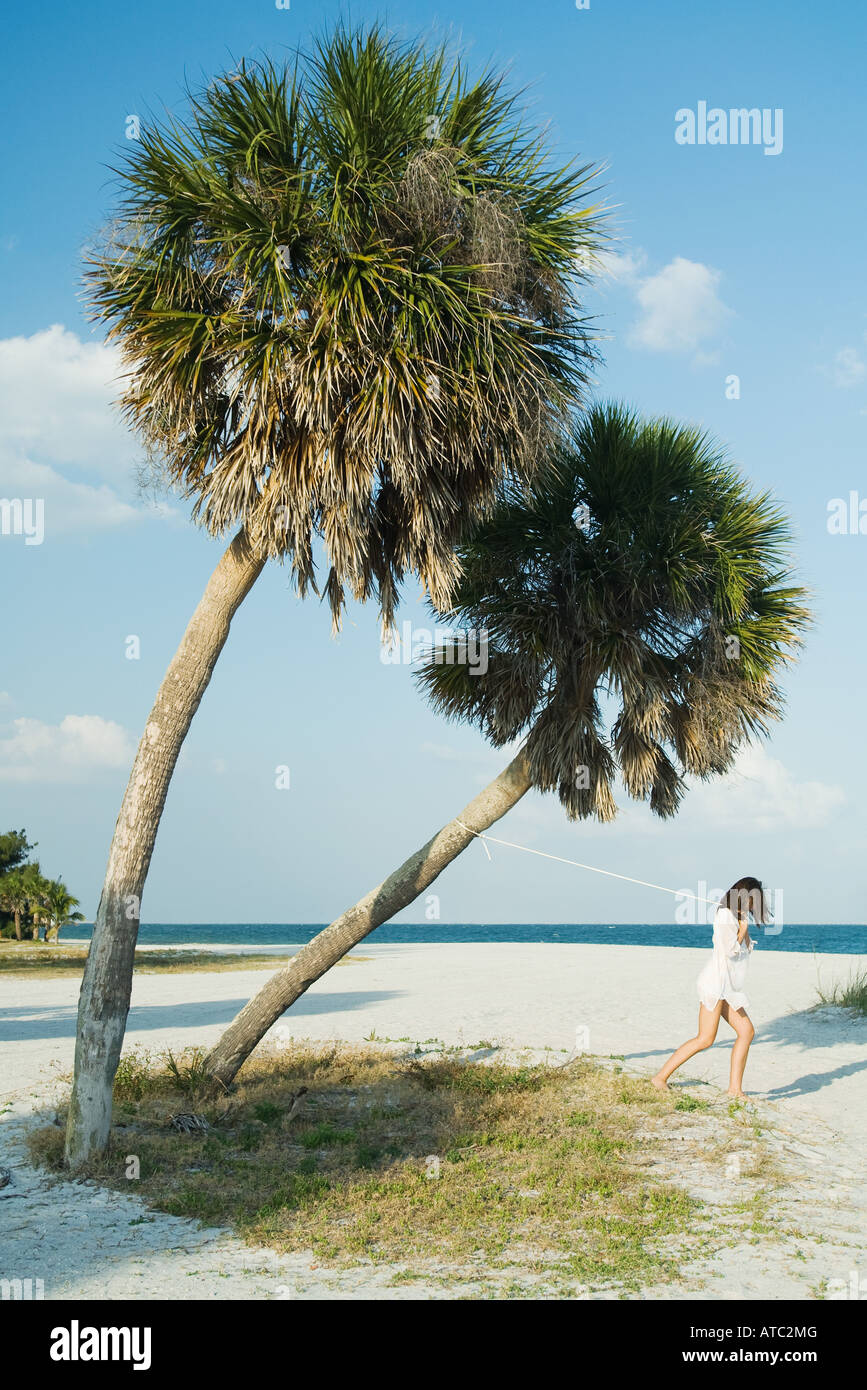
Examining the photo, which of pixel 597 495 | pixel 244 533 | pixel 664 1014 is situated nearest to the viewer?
pixel 244 533

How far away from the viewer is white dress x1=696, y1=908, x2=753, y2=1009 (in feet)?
29.6

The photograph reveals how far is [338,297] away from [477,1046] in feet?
28.4

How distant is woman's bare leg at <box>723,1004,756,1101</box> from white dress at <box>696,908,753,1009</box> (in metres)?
0.17

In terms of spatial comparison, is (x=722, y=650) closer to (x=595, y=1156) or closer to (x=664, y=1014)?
(x=595, y=1156)

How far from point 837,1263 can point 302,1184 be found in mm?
3400

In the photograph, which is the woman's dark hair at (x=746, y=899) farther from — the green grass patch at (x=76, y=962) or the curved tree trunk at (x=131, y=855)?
the green grass patch at (x=76, y=962)

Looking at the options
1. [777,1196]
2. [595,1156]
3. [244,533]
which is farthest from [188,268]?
[777,1196]

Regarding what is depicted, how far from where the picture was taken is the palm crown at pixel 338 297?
726 cm

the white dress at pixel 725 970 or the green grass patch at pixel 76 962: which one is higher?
the white dress at pixel 725 970

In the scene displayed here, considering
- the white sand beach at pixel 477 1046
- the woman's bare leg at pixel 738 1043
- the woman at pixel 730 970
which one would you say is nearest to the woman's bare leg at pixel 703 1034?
the woman at pixel 730 970

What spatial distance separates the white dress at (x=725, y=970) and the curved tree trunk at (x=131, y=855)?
4934mm

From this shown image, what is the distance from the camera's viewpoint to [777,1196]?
22.7 ft

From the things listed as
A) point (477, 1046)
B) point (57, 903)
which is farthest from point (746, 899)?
point (57, 903)

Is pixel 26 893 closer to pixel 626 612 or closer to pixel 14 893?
pixel 14 893
